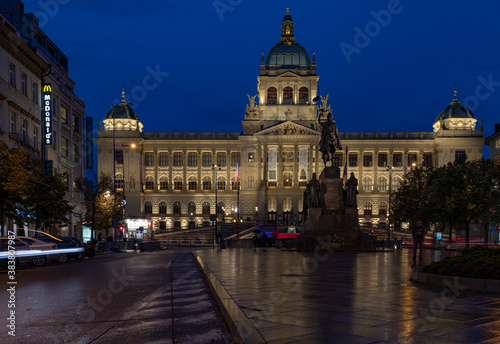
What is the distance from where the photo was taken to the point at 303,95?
121 metres

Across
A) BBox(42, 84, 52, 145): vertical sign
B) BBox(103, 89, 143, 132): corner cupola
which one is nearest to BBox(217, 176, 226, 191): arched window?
BBox(103, 89, 143, 132): corner cupola

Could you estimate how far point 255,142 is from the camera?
117 meters

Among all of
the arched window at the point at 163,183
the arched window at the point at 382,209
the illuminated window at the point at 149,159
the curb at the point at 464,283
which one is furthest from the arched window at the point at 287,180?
the curb at the point at 464,283

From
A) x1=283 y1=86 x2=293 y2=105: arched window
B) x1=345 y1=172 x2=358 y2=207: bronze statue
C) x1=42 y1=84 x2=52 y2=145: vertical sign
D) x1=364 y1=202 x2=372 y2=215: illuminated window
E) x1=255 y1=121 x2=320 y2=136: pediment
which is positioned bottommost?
x1=364 y1=202 x2=372 y2=215: illuminated window

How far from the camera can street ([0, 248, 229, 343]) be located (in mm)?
9039

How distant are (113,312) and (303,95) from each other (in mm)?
112289

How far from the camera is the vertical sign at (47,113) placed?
1845 inches

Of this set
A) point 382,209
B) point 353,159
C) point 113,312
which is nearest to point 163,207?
point 353,159

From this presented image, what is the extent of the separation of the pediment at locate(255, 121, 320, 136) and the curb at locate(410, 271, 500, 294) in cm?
10015

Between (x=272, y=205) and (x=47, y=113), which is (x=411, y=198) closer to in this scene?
(x=47, y=113)

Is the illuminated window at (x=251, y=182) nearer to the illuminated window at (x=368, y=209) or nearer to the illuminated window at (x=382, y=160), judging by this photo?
the illuminated window at (x=368, y=209)

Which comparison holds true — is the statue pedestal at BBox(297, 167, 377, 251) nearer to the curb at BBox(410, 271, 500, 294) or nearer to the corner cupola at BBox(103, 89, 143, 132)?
the curb at BBox(410, 271, 500, 294)

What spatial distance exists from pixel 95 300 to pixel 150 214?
108059 millimetres

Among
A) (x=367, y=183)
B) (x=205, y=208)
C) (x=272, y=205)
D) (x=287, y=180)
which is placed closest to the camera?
(x=272, y=205)
